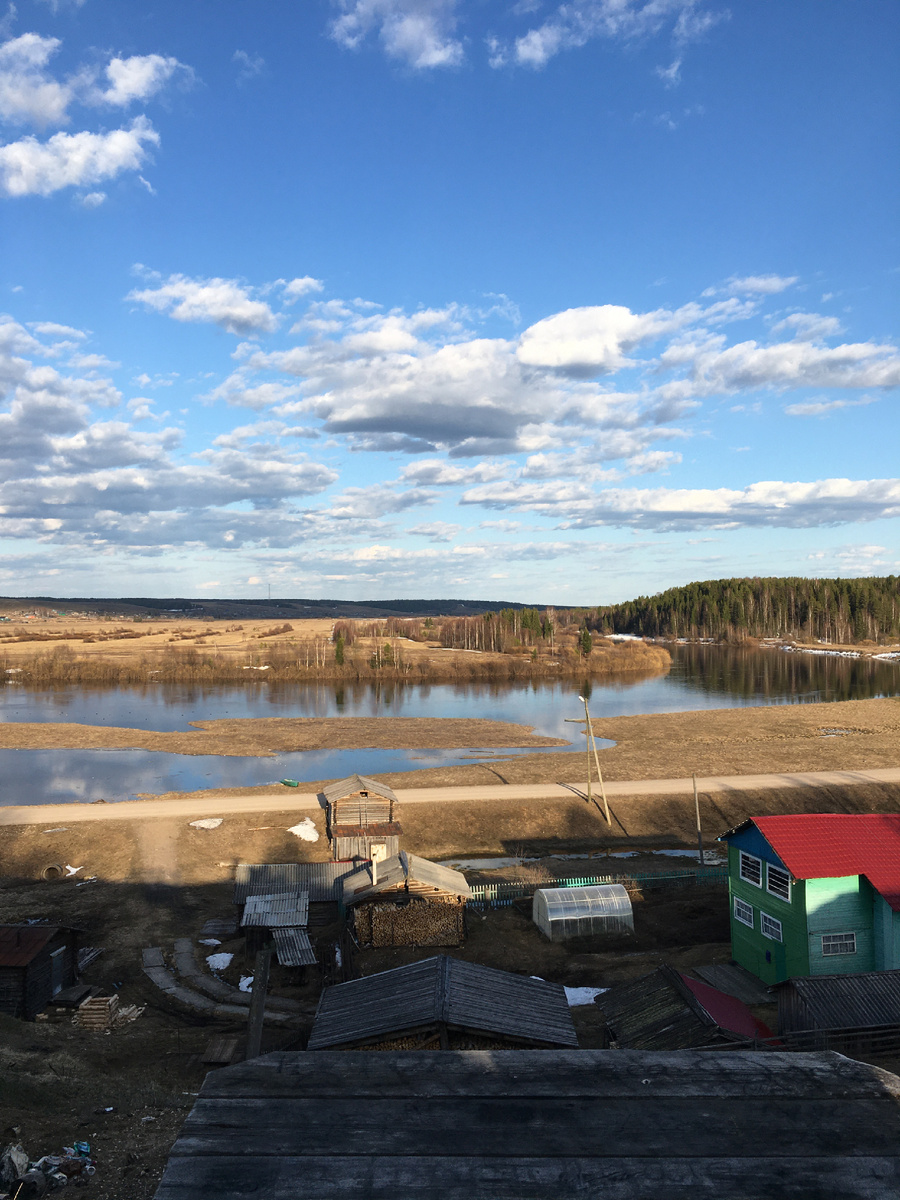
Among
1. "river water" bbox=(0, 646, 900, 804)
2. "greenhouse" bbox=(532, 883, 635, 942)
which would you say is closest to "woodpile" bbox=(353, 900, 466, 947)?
"greenhouse" bbox=(532, 883, 635, 942)

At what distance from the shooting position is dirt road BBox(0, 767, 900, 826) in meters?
45.1

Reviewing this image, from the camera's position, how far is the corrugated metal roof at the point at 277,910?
98.5ft

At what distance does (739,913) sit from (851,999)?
8279 mm

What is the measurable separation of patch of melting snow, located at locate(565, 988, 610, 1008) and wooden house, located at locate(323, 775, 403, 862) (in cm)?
1460

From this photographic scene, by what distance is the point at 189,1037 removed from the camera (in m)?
22.3

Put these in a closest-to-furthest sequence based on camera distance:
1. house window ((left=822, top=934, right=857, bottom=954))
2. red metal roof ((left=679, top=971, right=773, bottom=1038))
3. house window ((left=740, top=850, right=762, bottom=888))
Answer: red metal roof ((left=679, top=971, right=773, bottom=1038)) → house window ((left=822, top=934, right=857, bottom=954)) → house window ((left=740, top=850, right=762, bottom=888))

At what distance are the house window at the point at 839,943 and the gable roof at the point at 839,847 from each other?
1797 mm

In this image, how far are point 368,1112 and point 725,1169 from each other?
193cm

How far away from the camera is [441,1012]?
1570 cm

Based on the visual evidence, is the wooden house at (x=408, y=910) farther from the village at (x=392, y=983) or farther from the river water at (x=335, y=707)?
the river water at (x=335, y=707)

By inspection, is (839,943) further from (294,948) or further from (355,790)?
(355,790)

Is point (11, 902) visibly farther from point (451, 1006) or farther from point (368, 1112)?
point (368, 1112)

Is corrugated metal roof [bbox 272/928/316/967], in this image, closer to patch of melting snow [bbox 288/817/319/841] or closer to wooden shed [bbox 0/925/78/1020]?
wooden shed [bbox 0/925/78/1020]

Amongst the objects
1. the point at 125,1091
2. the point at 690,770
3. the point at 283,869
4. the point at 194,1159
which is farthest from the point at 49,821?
the point at 194,1159
